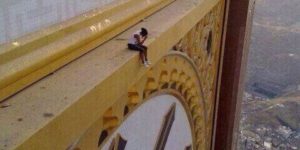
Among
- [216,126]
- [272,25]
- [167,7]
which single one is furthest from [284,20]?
[167,7]

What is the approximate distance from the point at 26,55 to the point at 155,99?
782mm

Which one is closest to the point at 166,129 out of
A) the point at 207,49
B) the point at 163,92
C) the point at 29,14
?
the point at 163,92

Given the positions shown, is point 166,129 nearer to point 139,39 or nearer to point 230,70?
point 139,39

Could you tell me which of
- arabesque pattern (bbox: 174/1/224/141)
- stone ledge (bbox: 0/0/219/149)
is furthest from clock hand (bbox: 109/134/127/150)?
arabesque pattern (bbox: 174/1/224/141)

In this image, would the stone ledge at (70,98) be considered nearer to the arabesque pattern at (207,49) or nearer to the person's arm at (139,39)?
the person's arm at (139,39)

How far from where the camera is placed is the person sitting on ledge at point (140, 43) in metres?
1.21

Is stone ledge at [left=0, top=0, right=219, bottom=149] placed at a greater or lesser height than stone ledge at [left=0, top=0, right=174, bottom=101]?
lesser

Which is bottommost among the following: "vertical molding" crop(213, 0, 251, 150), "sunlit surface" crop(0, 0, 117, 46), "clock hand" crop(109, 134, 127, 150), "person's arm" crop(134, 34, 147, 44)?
"vertical molding" crop(213, 0, 251, 150)

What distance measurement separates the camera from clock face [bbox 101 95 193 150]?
1.35 metres


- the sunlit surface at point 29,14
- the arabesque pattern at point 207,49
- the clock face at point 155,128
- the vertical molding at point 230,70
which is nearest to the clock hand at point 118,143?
the clock face at point 155,128

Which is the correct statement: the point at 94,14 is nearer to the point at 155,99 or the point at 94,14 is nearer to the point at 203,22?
the point at 155,99

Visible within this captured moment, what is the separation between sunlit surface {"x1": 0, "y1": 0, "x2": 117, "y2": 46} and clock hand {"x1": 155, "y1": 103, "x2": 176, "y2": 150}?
0.75m

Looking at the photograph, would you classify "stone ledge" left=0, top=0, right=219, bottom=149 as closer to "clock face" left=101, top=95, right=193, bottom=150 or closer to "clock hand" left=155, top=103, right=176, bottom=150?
"clock face" left=101, top=95, right=193, bottom=150

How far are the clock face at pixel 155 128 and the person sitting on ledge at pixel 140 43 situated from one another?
20cm
